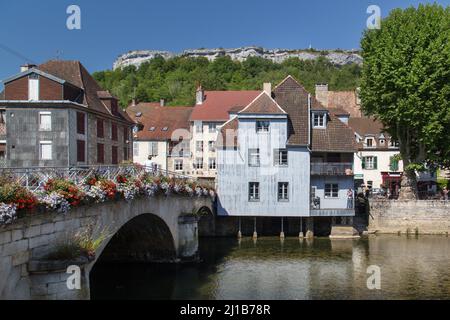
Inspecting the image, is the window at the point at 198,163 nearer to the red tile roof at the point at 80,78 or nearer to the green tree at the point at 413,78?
the red tile roof at the point at 80,78

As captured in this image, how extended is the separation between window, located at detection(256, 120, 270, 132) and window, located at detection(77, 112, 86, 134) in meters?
13.4

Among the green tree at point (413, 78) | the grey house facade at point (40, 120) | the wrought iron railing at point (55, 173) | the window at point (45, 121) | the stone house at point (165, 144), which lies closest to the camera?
the wrought iron railing at point (55, 173)

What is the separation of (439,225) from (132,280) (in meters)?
28.9

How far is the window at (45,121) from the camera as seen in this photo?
37.1 m

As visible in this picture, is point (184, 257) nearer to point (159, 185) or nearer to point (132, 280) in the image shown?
point (132, 280)

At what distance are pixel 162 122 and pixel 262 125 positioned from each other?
2815 cm

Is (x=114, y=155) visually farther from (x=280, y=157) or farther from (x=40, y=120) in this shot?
(x=280, y=157)

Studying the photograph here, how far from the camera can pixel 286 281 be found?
25.2 meters

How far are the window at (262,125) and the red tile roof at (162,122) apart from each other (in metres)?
24.8

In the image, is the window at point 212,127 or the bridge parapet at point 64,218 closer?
the bridge parapet at point 64,218

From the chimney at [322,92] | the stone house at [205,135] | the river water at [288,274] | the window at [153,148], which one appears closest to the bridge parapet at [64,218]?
the river water at [288,274]

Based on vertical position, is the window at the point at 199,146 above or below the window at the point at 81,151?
above

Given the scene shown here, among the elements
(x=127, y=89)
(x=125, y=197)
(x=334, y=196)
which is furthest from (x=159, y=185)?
(x=127, y=89)
